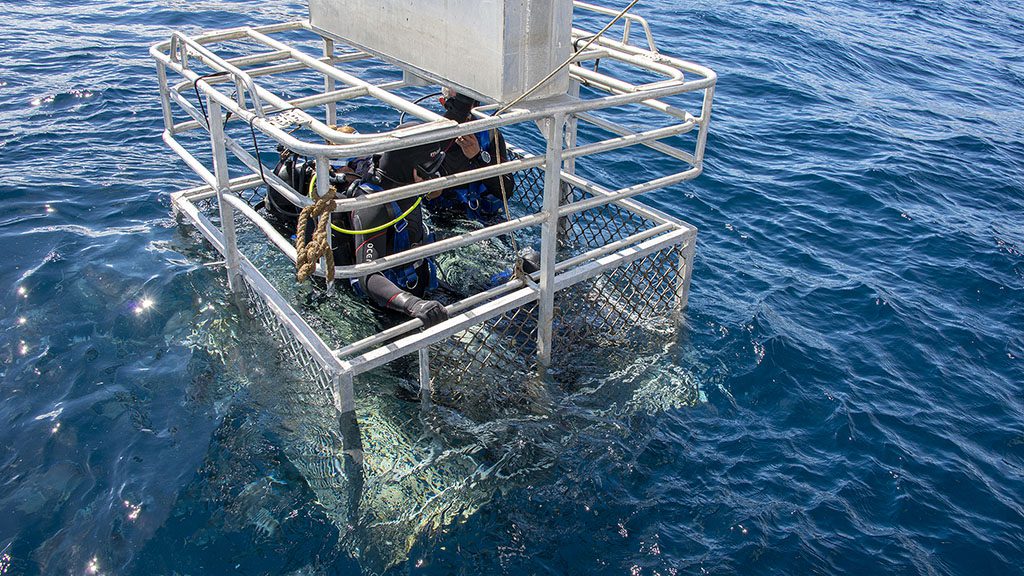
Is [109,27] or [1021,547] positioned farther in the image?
[109,27]

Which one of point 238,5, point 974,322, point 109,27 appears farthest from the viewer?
point 238,5

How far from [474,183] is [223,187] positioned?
2804 millimetres

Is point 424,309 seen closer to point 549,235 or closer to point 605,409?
point 549,235

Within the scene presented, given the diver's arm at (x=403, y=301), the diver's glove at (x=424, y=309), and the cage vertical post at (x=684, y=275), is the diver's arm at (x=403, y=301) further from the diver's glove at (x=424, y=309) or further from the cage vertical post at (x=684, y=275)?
the cage vertical post at (x=684, y=275)

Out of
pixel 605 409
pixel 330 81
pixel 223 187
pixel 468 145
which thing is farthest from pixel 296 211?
pixel 605 409

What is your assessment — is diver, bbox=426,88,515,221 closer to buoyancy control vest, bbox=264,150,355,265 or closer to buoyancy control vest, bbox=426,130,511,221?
buoyancy control vest, bbox=426,130,511,221

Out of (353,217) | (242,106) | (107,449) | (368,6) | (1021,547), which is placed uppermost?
(368,6)

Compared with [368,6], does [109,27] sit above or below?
below

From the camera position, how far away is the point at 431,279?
624cm

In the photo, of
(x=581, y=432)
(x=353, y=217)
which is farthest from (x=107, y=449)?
(x=581, y=432)

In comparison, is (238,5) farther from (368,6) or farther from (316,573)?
(316,573)

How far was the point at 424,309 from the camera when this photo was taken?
4.99m

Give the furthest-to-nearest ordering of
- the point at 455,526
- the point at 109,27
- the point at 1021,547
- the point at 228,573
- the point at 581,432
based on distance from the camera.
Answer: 1. the point at 109,27
2. the point at 581,432
3. the point at 1021,547
4. the point at 455,526
5. the point at 228,573

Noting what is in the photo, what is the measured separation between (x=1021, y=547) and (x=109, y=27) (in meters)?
15.1
